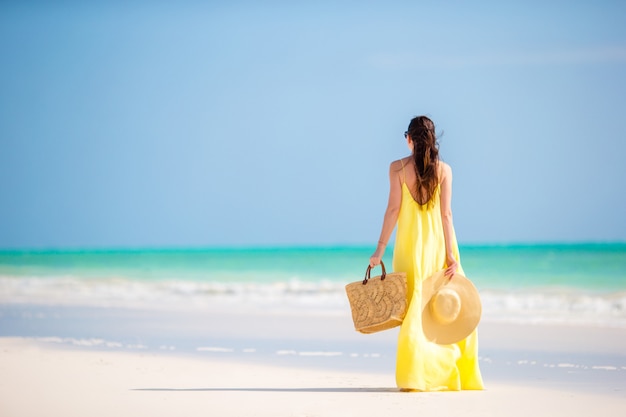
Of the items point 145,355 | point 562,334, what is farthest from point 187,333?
point 562,334

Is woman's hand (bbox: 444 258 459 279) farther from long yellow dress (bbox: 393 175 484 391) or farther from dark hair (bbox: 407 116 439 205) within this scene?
dark hair (bbox: 407 116 439 205)

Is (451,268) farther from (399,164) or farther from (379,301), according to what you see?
(399,164)

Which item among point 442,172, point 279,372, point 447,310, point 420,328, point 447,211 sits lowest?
point 279,372

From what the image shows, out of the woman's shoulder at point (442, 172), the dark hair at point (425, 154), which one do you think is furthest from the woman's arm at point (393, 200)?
Result: the woman's shoulder at point (442, 172)

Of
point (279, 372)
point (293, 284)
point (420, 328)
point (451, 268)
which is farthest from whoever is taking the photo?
point (293, 284)

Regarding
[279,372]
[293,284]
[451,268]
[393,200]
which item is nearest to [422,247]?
[451,268]

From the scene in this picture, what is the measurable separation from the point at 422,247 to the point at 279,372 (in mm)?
1906

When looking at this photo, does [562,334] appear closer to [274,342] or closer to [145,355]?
[274,342]

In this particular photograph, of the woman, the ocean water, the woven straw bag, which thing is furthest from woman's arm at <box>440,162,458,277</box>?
the ocean water

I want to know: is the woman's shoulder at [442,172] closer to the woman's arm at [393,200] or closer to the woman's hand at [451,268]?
the woman's arm at [393,200]

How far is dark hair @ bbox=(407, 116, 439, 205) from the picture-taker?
5.44 m

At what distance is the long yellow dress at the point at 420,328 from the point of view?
5.39 metres

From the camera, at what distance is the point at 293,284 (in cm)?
2183

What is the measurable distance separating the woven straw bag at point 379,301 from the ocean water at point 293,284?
626cm
